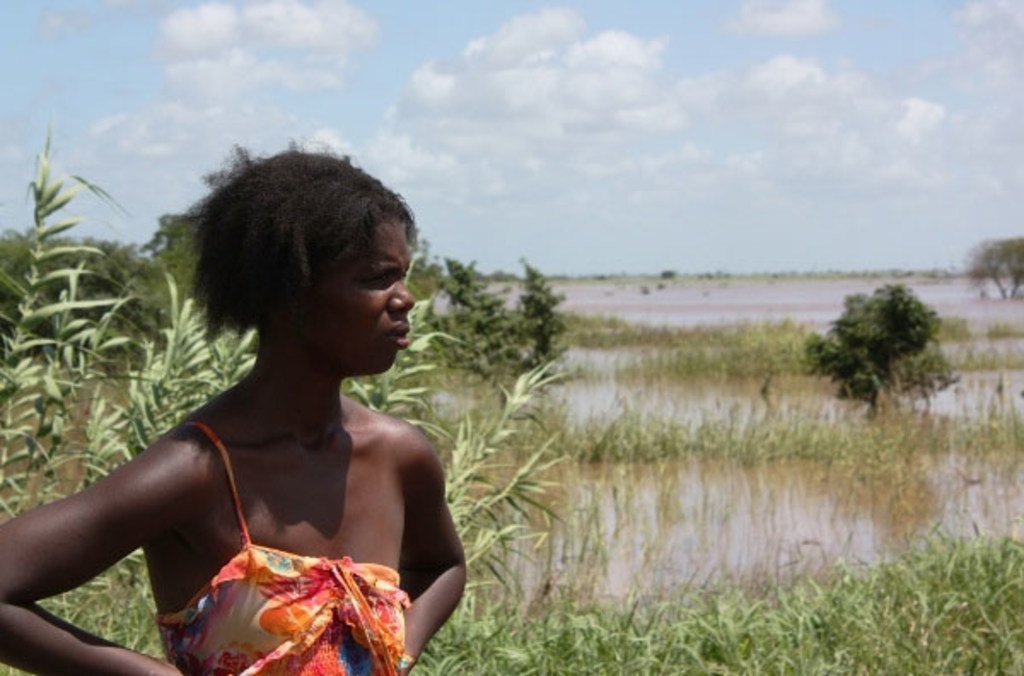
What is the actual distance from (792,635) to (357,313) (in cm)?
378

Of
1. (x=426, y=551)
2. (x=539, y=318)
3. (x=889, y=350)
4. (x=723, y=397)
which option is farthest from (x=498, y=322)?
(x=426, y=551)

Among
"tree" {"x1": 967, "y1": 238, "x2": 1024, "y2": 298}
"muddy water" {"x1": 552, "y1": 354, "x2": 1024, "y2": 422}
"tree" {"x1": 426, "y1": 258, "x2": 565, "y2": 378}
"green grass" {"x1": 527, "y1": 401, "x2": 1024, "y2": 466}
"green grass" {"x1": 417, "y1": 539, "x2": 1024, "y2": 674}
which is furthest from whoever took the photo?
"tree" {"x1": 967, "y1": 238, "x2": 1024, "y2": 298}

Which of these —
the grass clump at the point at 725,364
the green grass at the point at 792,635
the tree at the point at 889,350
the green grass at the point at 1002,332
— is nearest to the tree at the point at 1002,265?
the green grass at the point at 1002,332

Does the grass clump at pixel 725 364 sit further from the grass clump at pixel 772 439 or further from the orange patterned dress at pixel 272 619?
the orange patterned dress at pixel 272 619

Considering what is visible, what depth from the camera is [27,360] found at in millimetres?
4797

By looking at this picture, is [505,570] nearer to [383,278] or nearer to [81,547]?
[383,278]

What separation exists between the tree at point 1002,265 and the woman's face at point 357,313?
52443 millimetres

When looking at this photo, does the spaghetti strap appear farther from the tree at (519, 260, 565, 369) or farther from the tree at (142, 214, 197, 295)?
the tree at (519, 260, 565, 369)

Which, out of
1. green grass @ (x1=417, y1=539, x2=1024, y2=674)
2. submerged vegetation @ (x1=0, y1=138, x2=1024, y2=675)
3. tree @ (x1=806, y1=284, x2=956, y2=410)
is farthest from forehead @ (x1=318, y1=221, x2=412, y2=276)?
tree @ (x1=806, y1=284, x2=956, y2=410)

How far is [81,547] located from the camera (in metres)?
1.83

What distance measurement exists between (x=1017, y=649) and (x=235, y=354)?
2879 mm

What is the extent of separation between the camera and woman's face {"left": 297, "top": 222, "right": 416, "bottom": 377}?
6.56ft

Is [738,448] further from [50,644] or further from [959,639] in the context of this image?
[50,644]

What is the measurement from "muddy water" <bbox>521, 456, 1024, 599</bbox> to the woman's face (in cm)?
503
